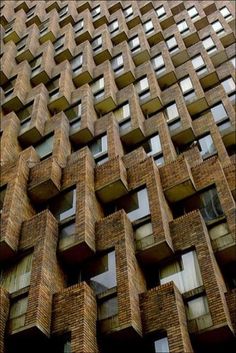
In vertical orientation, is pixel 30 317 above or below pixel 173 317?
above

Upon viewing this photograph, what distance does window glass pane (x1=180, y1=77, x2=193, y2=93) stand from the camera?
101 ft

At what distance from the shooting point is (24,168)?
22.3 meters

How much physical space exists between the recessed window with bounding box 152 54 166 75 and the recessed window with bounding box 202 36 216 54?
3.23 metres

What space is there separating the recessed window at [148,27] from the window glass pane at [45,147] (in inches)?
663

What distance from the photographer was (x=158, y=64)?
34406 millimetres

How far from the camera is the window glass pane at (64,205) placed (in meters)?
20.3

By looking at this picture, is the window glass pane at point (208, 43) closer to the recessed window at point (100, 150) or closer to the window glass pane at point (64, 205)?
the recessed window at point (100, 150)

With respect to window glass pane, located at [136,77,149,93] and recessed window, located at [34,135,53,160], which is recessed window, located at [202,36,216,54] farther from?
recessed window, located at [34,135,53,160]

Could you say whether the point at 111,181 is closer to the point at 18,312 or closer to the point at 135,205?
the point at 135,205

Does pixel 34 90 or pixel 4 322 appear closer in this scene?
pixel 4 322

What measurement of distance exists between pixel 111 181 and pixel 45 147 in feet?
21.4

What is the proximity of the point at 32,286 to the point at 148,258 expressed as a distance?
4.03 metres

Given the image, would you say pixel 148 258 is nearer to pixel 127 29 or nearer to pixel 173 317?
pixel 173 317

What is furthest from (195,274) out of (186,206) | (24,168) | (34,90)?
(34,90)
